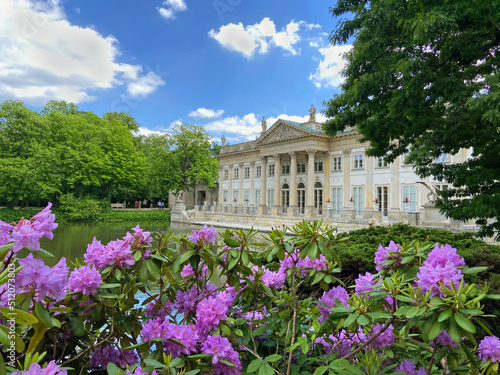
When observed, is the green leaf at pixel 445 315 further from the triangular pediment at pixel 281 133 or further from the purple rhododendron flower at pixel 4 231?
the triangular pediment at pixel 281 133

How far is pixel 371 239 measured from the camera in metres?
7.30

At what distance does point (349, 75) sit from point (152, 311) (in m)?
8.56

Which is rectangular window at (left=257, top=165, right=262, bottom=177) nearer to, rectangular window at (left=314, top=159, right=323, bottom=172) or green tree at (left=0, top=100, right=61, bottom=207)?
rectangular window at (left=314, top=159, right=323, bottom=172)

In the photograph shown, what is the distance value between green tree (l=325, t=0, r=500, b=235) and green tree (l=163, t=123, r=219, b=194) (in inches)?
1422

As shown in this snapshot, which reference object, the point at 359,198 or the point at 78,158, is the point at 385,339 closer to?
the point at 359,198

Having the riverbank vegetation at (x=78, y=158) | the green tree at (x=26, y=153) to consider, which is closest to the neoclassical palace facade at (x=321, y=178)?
the riverbank vegetation at (x=78, y=158)

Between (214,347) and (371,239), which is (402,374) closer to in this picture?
(214,347)

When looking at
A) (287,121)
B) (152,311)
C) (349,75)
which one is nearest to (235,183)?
(287,121)

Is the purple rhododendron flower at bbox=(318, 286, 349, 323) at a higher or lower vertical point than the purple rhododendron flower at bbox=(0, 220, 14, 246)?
lower

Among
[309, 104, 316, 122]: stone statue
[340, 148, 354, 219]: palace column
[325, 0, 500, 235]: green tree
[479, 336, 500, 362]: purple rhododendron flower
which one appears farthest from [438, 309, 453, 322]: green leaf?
[309, 104, 316, 122]: stone statue

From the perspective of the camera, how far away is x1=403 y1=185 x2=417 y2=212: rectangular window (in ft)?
84.3

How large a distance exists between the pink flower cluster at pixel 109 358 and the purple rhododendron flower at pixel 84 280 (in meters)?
0.46

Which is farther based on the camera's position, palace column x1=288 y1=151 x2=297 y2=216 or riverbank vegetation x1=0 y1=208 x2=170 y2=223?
riverbank vegetation x1=0 y1=208 x2=170 y2=223

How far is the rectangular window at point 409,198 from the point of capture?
84.3ft
